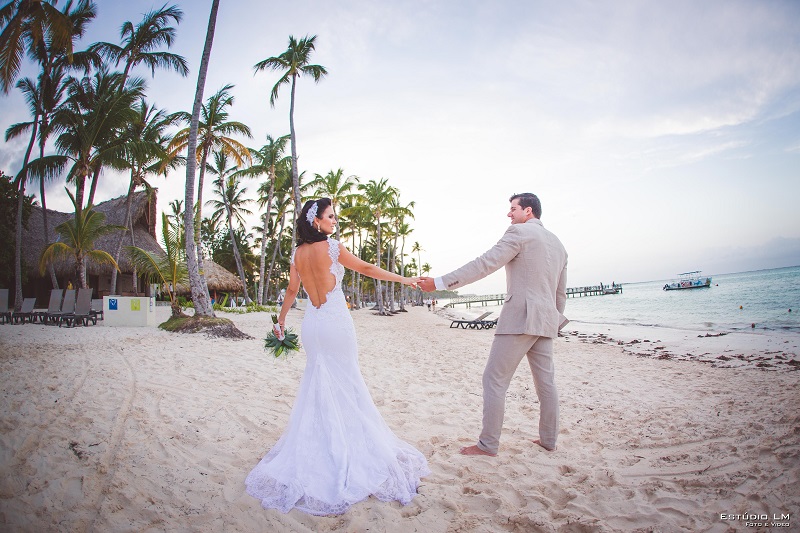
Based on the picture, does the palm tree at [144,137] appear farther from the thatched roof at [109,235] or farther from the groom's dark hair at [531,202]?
the groom's dark hair at [531,202]

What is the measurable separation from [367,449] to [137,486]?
63.1 inches

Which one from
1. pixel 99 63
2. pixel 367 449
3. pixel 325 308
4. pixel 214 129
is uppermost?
pixel 99 63

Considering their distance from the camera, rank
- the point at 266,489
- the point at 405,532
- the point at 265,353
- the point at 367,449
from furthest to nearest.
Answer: the point at 265,353
the point at 367,449
the point at 266,489
the point at 405,532

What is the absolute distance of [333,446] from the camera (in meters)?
2.76

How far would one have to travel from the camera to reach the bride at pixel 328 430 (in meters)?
2.58

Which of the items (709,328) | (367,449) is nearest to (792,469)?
(367,449)

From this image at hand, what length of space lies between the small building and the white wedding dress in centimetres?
2252

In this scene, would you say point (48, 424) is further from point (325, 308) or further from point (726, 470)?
point (726, 470)

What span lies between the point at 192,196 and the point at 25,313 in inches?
361

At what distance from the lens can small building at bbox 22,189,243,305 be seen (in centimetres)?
2291

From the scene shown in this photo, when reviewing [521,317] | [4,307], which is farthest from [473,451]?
[4,307]

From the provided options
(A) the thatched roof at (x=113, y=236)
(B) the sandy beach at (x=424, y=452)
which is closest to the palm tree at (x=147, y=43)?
(A) the thatched roof at (x=113, y=236)

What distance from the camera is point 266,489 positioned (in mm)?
2633

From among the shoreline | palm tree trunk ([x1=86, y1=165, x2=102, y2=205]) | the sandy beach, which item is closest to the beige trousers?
the sandy beach
